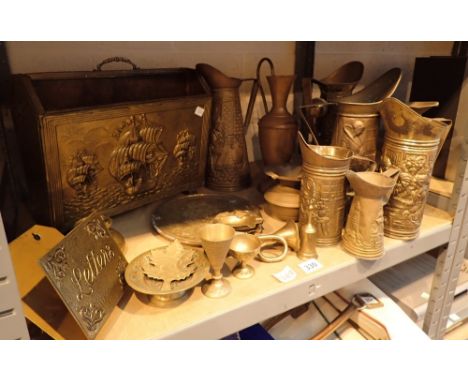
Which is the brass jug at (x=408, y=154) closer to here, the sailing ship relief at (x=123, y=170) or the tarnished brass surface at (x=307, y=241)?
the tarnished brass surface at (x=307, y=241)

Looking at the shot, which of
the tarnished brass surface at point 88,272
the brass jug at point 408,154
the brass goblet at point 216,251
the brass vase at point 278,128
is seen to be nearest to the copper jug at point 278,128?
the brass vase at point 278,128

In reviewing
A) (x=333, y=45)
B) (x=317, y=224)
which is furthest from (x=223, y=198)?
(x=333, y=45)

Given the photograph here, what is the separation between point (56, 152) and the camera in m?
0.65

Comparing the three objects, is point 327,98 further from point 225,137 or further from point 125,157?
point 125,157

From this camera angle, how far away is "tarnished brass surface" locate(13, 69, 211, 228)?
662 millimetres

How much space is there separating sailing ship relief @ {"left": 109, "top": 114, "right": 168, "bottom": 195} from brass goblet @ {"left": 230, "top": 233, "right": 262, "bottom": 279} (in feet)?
0.87

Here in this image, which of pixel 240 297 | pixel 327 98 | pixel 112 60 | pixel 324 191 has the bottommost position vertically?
pixel 240 297

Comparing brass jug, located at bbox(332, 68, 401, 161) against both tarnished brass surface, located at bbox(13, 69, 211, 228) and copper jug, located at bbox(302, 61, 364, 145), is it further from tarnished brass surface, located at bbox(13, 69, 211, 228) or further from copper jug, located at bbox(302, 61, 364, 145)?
tarnished brass surface, located at bbox(13, 69, 211, 228)

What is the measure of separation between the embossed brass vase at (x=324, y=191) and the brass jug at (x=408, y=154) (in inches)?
3.8

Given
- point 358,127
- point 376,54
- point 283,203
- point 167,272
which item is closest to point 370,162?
point 358,127

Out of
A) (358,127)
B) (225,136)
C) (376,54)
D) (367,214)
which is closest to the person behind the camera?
(367,214)

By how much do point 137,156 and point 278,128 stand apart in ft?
1.28

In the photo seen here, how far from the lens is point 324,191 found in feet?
2.33

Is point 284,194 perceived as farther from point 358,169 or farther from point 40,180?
point 40,180
